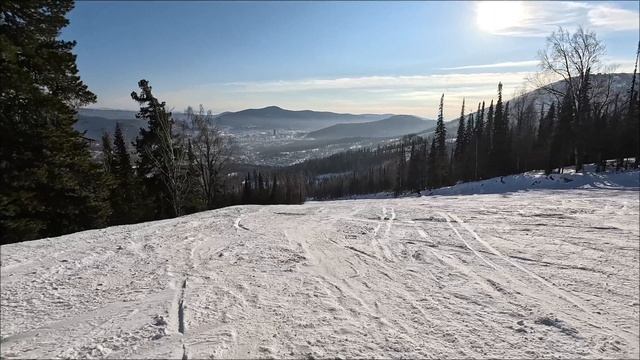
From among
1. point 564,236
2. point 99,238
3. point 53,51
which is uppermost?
point 53,51

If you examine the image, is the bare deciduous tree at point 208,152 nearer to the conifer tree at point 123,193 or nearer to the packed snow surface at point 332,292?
the conifer tree at point 123,193

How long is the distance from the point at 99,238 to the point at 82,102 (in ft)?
23.9

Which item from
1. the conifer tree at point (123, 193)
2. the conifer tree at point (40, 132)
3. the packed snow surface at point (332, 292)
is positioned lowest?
the conifer tree at point (123, 193)

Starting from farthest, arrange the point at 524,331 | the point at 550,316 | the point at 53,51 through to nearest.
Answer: the point at 53,51, the point at 550,316, the point at 524,331

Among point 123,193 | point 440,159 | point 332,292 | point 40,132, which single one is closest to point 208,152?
point 123,193

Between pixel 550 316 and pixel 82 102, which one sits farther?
pixel 82 102

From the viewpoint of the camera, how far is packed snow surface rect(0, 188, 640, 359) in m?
3.98

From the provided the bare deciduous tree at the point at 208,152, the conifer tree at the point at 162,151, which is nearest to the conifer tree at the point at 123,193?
the conifer tree at the point at 162,151

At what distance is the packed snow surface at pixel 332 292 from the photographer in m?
3.98

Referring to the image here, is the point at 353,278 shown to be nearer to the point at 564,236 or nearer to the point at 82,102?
the point at 564,236

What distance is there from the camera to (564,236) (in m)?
8.12

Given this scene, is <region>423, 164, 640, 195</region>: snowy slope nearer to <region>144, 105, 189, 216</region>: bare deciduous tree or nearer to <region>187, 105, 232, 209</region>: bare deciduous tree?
<region>187, 105, 232, 209</region>: bare deciduous tree

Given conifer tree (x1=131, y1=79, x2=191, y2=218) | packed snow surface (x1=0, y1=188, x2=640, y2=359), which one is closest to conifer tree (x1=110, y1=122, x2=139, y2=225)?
conifer tree (x1=131, y1=79, x2=191, y2=218)

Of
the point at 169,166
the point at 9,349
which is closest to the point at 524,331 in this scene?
the point at 9,349
